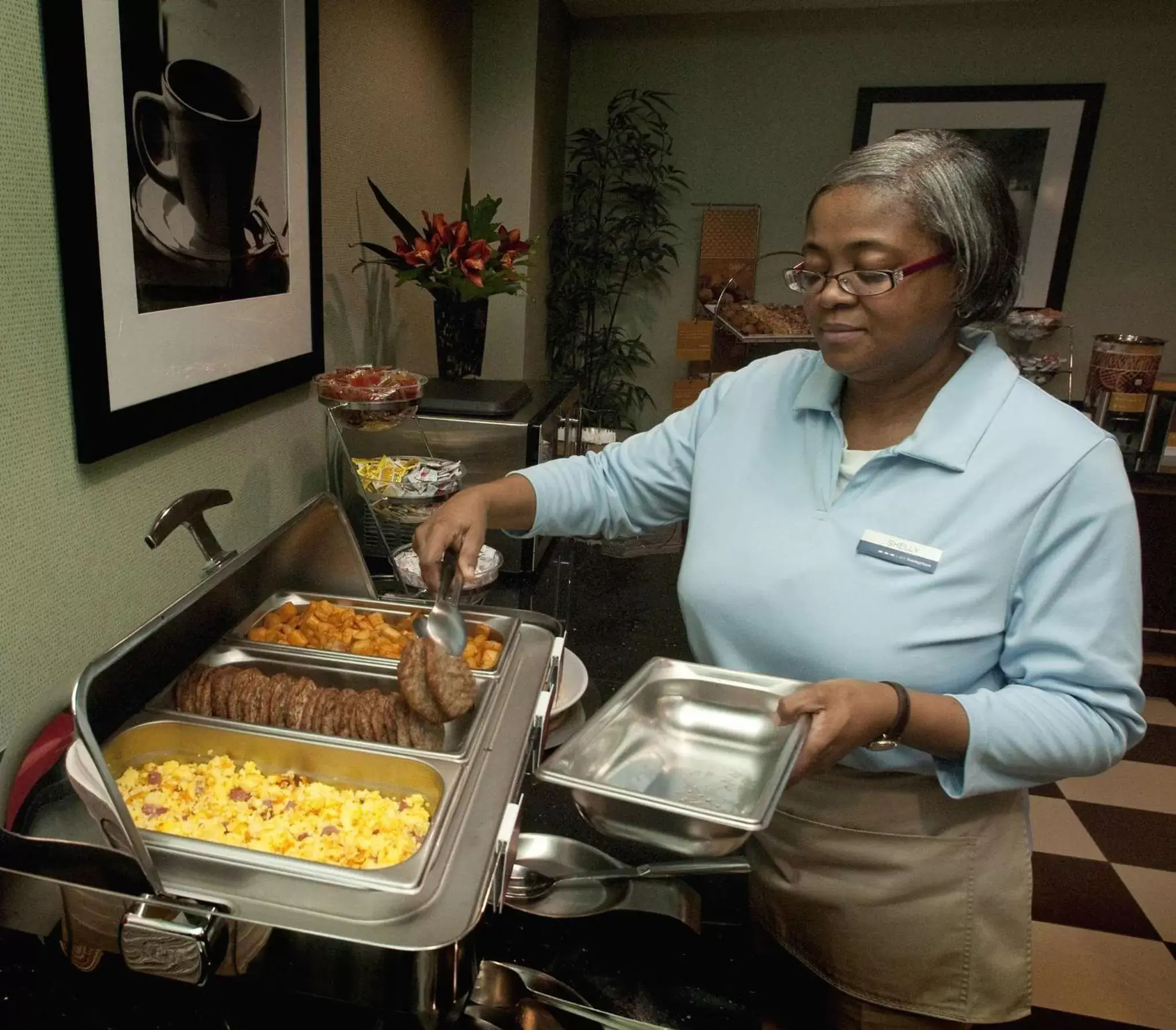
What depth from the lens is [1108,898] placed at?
2.09 meters

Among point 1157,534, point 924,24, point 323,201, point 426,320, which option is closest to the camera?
point 323,201

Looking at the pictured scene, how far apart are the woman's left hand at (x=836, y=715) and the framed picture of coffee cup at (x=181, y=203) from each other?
910 millimetres

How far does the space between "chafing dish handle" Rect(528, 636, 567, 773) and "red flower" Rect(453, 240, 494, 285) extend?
1081 mm

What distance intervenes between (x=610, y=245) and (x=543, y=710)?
3.03m

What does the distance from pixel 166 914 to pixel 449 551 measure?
0.58 meters

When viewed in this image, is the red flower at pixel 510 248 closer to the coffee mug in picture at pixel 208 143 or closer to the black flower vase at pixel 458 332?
the black flower vase at pixel 458 332

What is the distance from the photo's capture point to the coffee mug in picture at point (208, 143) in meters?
1.14

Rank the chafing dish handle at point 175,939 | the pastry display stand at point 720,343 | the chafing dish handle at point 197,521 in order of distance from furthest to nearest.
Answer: the pastry display stand at point 720,343, the chafing dish handle at point 197,521, the chafing dish handle at point 175,939

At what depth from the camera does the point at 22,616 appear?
100cm

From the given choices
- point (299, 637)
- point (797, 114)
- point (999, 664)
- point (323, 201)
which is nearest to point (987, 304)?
point (999, 664)

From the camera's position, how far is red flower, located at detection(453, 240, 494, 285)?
1862 mm

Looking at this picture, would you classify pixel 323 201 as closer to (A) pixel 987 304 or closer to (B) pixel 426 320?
(B) pixel 426 320

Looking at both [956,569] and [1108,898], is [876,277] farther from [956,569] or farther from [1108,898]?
[1108,898]

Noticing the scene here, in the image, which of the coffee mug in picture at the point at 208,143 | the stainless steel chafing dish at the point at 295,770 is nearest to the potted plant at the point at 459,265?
the coffee mug in picture at the point at 208,143
